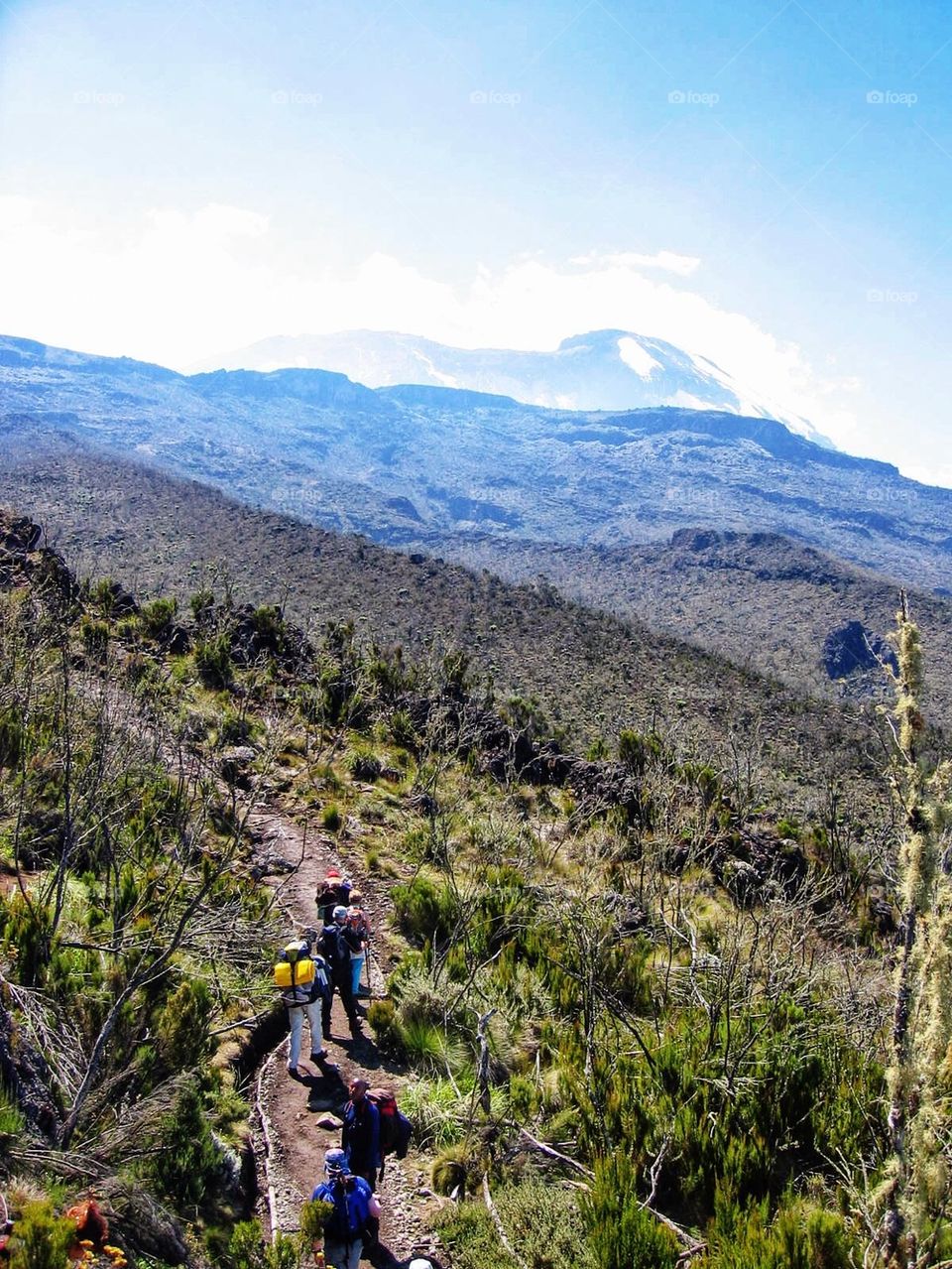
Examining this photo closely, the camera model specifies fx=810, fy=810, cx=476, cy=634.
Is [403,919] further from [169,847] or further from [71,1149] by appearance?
[71,1149]

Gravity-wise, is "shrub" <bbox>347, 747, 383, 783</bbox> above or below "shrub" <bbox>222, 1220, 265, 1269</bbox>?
below

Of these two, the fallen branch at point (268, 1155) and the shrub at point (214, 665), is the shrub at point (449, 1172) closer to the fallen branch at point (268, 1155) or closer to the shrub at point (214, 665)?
the fallen branch at point (268, 1155)

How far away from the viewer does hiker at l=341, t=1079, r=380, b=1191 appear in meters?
5.45

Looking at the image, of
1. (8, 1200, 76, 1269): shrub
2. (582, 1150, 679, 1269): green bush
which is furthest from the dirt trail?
(8, 1200, 76, 1269): shrub

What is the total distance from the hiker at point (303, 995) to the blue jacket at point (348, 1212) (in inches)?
75.3

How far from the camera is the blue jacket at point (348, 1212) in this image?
4.84 meters

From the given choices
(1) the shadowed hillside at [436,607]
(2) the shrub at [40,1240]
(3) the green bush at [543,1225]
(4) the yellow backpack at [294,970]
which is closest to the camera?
(2) the shrub at [40,1240]

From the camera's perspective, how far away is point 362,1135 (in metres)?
5.48

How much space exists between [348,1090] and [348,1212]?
228 cm

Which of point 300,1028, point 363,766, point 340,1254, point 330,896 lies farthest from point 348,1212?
point 363,766

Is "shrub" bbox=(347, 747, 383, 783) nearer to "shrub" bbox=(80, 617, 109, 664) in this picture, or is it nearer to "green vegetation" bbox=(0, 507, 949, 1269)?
"green vegetation" bbox=(0, 507, 949, 1269)

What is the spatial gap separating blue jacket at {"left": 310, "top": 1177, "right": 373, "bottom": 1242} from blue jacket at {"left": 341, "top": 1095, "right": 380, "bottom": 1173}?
53cm

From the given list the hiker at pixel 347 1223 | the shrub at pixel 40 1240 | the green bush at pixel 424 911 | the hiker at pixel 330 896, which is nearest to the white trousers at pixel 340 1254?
the hiker at pixel 347 1223

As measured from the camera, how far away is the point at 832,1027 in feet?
22.1
